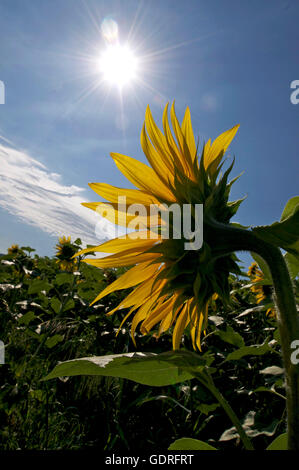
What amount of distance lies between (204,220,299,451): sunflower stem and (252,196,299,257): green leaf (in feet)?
0.23

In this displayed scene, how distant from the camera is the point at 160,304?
1215mm

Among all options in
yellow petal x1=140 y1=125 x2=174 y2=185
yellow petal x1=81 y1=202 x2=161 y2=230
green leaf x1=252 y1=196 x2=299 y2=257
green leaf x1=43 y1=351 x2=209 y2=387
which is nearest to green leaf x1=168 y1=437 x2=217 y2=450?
green leaf x1=43 y1=351 x2=209 y2=387

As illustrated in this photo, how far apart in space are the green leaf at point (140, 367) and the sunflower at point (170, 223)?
0.70 feet

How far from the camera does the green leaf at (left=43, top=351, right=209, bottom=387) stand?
72cm

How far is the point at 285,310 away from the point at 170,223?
0.43 m

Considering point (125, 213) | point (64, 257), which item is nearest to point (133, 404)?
point (125, 213)

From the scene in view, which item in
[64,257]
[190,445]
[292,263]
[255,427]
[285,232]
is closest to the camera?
[285,232]

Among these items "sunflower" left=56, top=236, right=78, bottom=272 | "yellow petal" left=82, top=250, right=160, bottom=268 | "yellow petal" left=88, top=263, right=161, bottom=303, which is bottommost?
"yellow petal" left=88, top=263, right=161, bottom=303

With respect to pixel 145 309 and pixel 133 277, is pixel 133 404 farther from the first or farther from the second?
pixel 133 277

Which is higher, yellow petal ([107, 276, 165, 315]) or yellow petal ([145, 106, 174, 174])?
yellow petal ([145, 106, 174, 174])

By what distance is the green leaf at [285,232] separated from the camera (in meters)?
0.69

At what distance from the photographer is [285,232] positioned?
2.31 feet

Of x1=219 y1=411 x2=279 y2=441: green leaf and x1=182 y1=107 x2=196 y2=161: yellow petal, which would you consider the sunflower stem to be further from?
x1=219 y1=411 x2=279 y2=441: green leaf

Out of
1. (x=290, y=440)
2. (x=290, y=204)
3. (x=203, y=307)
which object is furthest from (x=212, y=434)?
(x=290, y=204)
